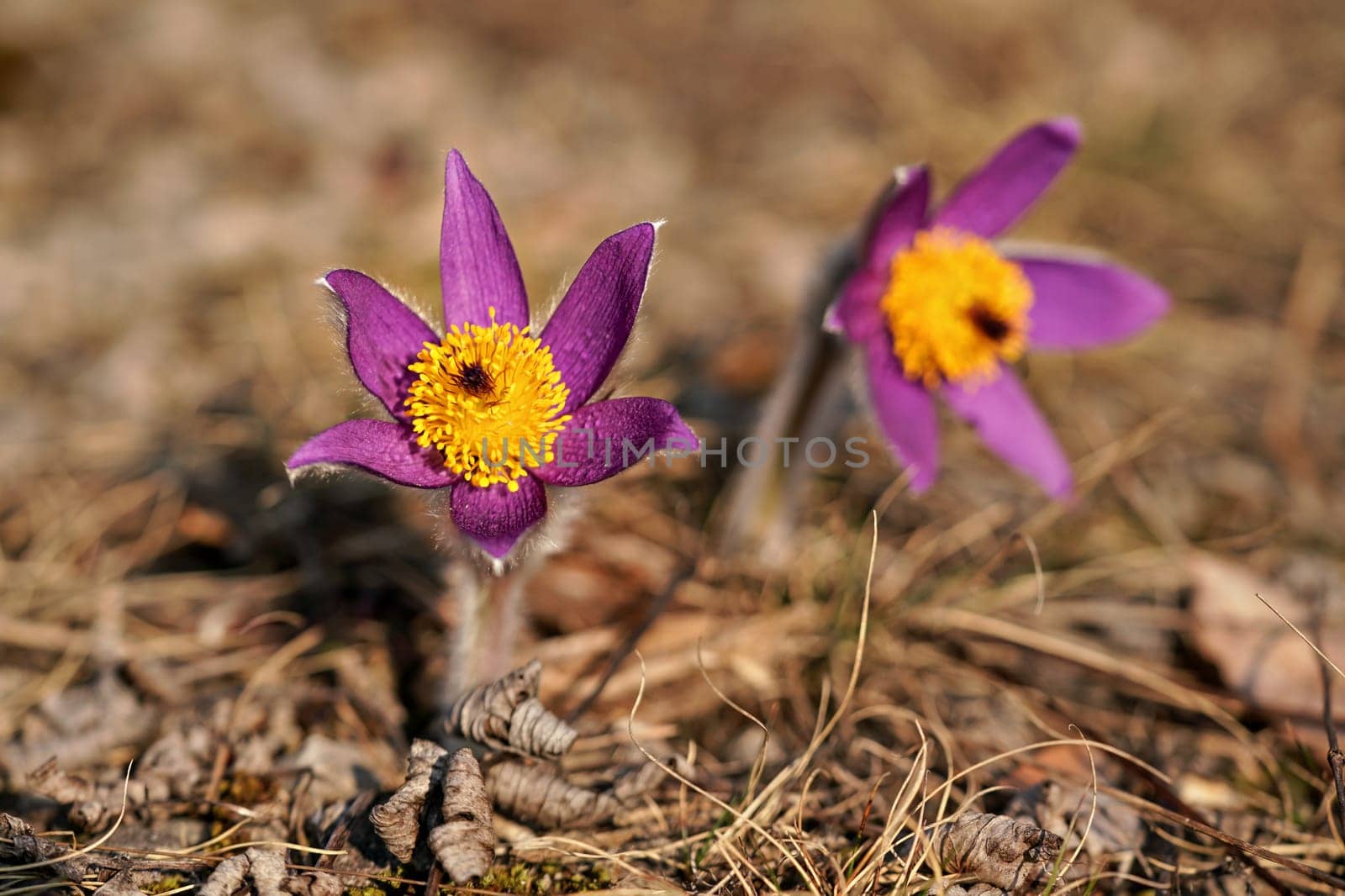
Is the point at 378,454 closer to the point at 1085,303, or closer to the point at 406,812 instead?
the point at 406,812

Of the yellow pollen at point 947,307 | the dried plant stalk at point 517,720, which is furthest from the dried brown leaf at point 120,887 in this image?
the yellow pollen at point 947,307

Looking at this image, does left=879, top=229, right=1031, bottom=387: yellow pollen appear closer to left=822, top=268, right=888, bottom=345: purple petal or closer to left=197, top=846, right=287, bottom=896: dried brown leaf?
left=822, top=268, right=888, bottom=345: purple petal

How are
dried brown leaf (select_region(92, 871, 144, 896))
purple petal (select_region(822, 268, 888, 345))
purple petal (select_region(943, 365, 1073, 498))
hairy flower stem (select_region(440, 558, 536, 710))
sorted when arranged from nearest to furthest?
1. dried brown leaf (select_region(92, 871, 144, 896))
2. hairy flower stem (select_region(440, 558, 536, 710))
3. purple petal (select_region(822, 268, 888, 345))
4. purple petal (select_region(943, 365, 1073, 498))

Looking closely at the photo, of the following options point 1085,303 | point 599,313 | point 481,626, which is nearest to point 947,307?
point 1085,303

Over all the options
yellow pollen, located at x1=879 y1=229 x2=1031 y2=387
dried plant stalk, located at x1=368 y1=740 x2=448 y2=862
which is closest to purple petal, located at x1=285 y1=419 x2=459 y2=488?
dried plant stalk, located at x1=368 y1=740 x2=448 y2=862

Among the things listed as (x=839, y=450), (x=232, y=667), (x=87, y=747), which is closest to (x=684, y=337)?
(x=839, y=450)

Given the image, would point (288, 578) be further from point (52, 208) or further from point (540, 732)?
point (52, 208)
